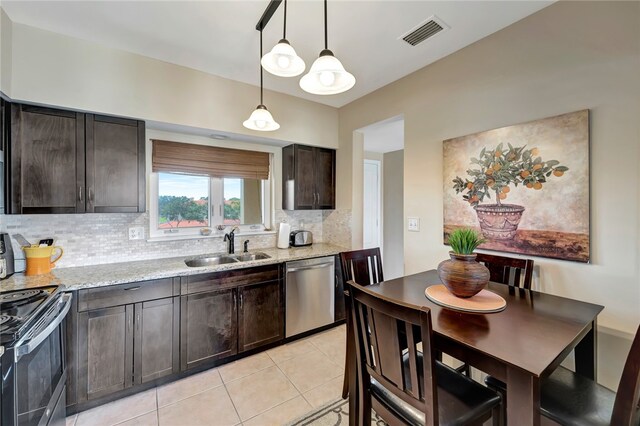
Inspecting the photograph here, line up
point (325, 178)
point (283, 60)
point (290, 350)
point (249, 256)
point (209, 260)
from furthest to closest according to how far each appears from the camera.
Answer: point (325, 178)
point (249, 256)
point (209, 260)
point (290, 350)
point (283, 60)

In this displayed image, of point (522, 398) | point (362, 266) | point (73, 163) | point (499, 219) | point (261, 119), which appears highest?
point (261, 119)

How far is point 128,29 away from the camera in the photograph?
194 cm

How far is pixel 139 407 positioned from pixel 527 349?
2437mm

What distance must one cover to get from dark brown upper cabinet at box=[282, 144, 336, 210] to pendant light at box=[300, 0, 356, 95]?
172 centimetres

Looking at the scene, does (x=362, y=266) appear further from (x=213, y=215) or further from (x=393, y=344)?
(x=213, y=215)

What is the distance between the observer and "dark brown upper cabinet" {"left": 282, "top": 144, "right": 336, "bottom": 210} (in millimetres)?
3217

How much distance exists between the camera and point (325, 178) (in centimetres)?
346

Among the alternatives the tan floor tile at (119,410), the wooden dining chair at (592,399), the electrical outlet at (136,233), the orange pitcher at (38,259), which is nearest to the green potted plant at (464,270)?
the wooden dining chair at (592,399)

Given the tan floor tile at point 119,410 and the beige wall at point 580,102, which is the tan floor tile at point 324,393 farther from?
the beige wall at point 580,102

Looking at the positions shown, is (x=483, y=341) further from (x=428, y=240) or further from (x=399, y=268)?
(x=399, y=268)

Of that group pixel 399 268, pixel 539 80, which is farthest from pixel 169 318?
pixel 399 268

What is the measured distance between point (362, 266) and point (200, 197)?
196 cm

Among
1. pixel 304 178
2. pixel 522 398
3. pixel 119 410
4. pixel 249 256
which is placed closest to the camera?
pixel 522 398

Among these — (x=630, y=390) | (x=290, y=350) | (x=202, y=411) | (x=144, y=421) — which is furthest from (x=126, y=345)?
(x=630, y=390)
